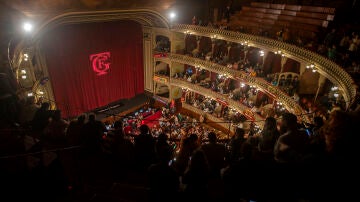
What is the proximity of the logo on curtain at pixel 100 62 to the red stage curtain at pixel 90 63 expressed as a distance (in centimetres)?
29

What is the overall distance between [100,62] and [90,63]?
1.00 metres

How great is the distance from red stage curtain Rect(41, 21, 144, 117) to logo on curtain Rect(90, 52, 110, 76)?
0.29 meters

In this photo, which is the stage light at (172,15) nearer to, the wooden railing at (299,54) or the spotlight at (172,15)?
the spotlight at (172,15)

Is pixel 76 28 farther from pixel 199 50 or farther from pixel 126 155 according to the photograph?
pixel 126 155

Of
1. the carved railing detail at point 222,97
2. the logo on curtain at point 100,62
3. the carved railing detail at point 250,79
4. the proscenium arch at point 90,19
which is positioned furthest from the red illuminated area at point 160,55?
the logo on curtain at point 100,62

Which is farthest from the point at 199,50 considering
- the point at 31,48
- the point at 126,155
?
the point at 126,155

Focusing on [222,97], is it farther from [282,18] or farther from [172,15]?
[172,15]

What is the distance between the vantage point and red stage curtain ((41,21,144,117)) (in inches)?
792

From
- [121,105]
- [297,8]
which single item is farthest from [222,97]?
[121,105]

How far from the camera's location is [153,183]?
4281 mm

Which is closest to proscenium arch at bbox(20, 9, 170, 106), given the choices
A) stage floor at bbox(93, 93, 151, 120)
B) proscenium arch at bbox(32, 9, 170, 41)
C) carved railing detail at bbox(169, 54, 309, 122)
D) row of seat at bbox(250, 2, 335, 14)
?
proscenium arch at bbox(32, 9, 170, 41)

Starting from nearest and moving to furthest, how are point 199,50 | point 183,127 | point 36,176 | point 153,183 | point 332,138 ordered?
point 332,138, point 153,183, point 36,176, point 183,127, point 199,50

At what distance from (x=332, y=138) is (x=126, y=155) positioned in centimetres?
454

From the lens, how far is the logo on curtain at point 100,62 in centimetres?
2250
